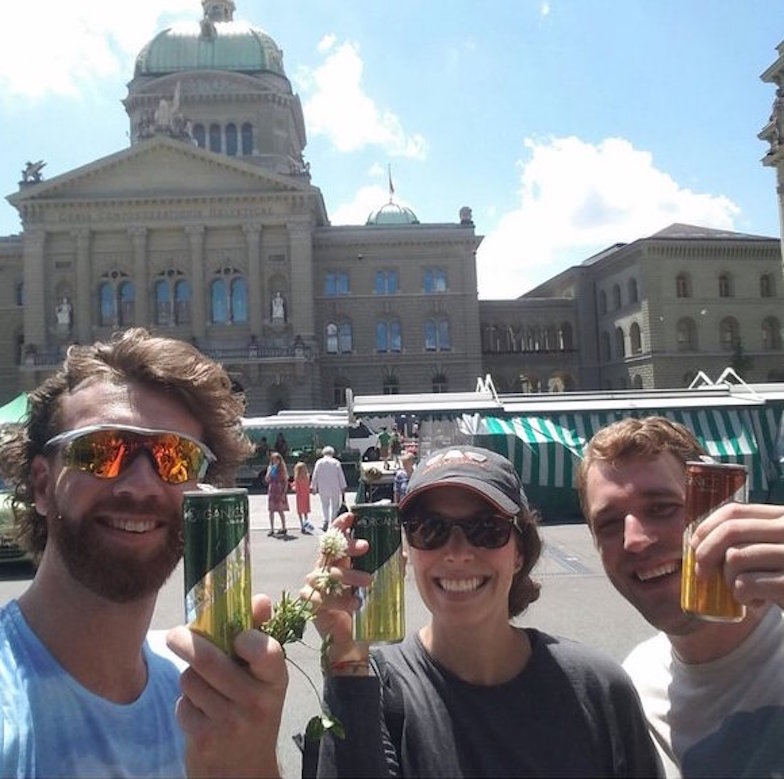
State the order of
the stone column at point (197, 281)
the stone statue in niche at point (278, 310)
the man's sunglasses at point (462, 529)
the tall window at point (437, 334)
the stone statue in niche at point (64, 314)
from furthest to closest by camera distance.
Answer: the tall window at point (437, 334) < the stone column at point (197, 281) < the stone statue in niche at point (278, 310) < the stone statue in niche at point (64, 314) < the man's sunglasses at point (462, 529)

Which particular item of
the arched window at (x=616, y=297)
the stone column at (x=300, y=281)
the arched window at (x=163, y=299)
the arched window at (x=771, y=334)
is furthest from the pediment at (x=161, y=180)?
the arched window at (x=771, y=334)

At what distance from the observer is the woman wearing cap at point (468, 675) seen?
1.95 metres

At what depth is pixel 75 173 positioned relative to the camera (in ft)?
164

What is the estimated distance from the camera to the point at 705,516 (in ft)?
6.38

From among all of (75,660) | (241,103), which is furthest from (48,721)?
(241,103)

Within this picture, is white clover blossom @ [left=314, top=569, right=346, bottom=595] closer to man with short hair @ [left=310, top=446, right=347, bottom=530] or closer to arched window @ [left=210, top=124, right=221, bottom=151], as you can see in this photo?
man with short hair @ [left=310, top=446, right=347, bottom=530]

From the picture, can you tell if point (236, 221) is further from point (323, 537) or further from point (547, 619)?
point (323, 537)

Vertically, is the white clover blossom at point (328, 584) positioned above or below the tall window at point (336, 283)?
below

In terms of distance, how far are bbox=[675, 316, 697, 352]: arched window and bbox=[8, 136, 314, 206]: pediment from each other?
25.7 metres

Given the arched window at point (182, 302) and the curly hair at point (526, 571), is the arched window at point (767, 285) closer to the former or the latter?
the arched window at point (182, 302)

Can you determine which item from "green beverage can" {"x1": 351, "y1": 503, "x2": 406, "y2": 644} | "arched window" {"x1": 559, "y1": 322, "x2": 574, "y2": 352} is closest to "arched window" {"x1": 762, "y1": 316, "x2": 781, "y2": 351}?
"arched window" {"x1": 559, "y1": 322, "x2": 574, "y2": 352}

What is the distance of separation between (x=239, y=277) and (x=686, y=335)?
29.5 metres

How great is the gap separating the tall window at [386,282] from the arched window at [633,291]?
51.6ft

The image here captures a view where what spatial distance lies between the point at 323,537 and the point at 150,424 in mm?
786
